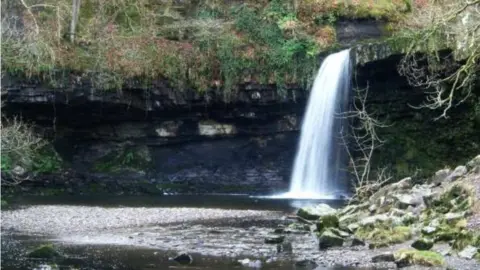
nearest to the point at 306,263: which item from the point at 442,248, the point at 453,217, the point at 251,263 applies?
the point at 251,263

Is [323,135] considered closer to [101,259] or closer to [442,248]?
[442,248]

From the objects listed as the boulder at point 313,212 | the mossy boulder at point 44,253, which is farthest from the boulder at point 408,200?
the mossy boulder at point 44,253

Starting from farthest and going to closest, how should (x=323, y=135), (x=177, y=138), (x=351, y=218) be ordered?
(x=177, y=138) < (x=323, y=135) < (x=351, y=218)

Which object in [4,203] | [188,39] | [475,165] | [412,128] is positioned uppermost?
[188,39]

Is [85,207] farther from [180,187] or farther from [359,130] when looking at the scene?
[359,130]

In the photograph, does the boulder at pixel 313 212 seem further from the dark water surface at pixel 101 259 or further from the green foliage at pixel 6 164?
the green foliage at pixel 6 164

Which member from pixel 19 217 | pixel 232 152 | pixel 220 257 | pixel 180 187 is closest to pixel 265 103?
pixel 232 152

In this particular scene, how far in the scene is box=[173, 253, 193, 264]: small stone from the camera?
12805 millimetres

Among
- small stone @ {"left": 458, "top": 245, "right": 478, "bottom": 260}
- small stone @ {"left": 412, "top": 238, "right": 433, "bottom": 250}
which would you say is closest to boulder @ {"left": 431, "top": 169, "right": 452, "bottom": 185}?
small stone @ {"left": 412, "top": 238, "right": 433, "bottom": 250}

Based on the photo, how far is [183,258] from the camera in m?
12.9

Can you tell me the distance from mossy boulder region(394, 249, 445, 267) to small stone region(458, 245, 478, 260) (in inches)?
18.6

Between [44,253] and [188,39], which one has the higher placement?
[188,39]

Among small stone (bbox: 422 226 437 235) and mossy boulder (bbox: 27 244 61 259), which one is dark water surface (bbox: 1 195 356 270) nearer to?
mossy boulder (bbox: 27 244 61 259)

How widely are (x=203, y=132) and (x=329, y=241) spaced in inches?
604
